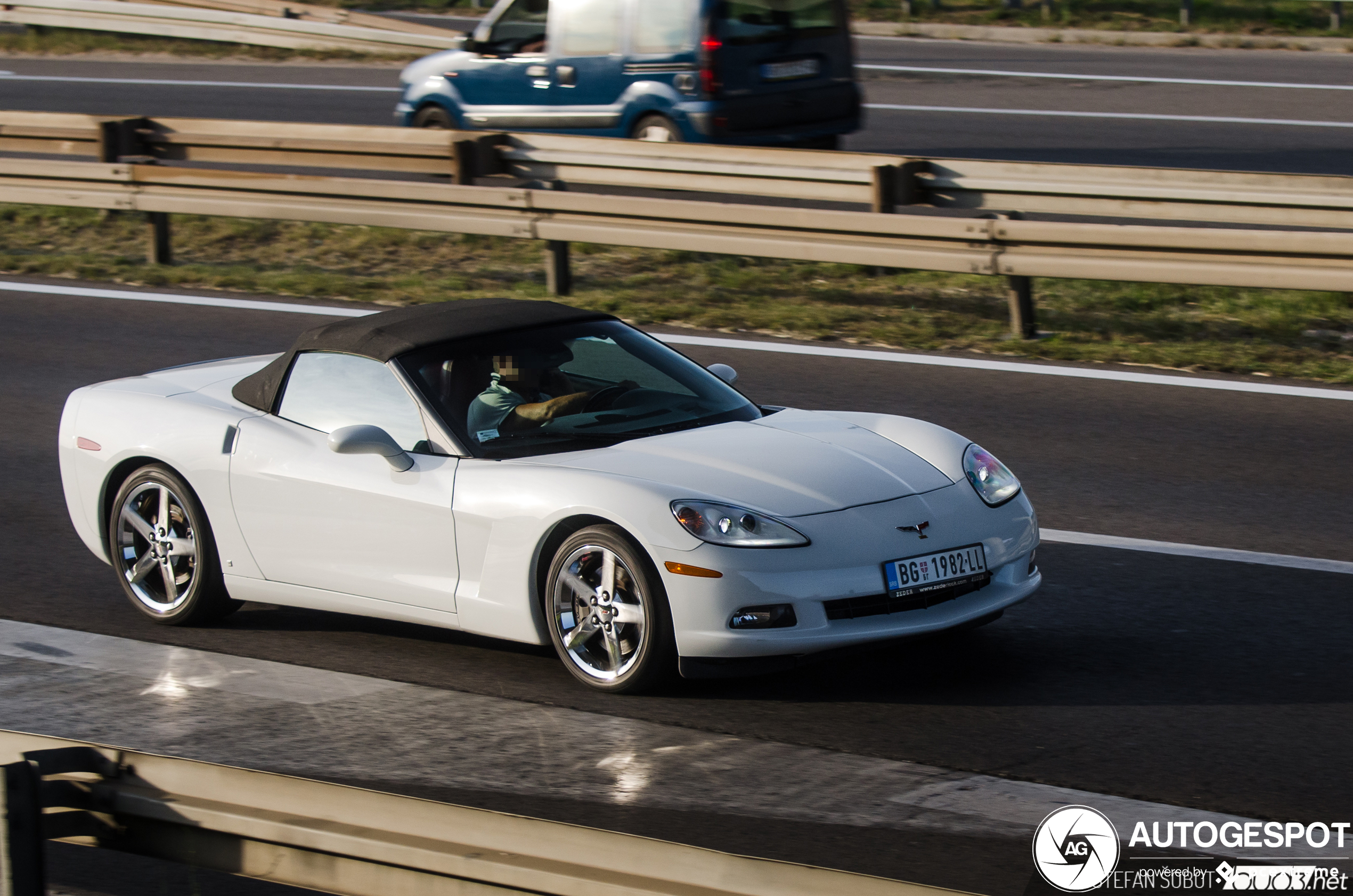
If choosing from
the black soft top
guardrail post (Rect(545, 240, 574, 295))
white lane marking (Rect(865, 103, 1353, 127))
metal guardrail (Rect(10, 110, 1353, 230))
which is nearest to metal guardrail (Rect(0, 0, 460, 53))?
white lane marking (Rect(865, 103, 1353, 127))

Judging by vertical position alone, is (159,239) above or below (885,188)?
below

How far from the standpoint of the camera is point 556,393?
6.97 m

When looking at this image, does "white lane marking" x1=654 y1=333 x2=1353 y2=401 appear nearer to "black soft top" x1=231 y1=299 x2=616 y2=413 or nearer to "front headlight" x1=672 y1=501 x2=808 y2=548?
"black soft top" x1=231 y1=299 x2=616 y2=413

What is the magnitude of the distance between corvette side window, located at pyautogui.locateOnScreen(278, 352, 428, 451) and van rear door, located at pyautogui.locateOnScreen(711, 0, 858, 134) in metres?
9.57

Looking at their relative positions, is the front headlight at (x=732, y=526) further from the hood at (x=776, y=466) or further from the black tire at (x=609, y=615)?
the black tire at (x=609, y=615)

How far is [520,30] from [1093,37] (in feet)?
40.9

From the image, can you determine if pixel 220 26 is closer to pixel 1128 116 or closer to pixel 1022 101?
pixel 1022 101

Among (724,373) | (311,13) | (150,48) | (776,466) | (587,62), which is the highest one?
(311,13)

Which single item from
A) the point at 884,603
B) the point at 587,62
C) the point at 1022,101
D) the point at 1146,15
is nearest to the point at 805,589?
the point at 884,603

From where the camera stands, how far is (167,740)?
5.93 metres

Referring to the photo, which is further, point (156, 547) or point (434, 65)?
point (434, 65)

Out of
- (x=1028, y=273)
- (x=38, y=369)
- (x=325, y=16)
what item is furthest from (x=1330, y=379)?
(x=325, y=16)

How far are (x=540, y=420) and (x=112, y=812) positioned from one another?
10.6 ft

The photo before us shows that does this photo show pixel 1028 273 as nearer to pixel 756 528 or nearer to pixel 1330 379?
pixel 1330 379
